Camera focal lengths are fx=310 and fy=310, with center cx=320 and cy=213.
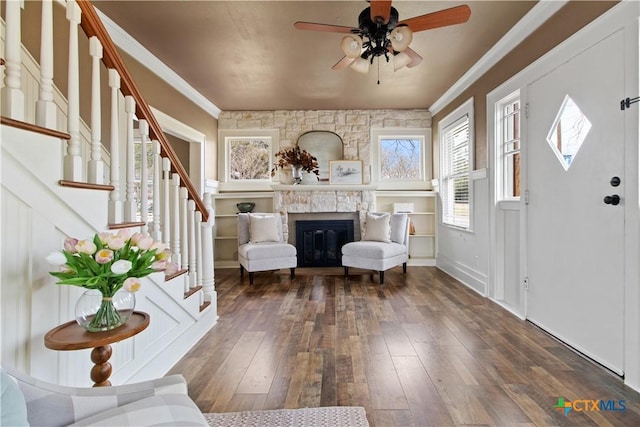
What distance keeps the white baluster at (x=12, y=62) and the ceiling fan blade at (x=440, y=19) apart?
6.46 ft

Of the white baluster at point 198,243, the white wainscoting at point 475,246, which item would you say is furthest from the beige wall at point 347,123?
the white baluster at point 198,243

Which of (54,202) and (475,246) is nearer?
(54,202)

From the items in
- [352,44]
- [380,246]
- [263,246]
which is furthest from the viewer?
[263,246]

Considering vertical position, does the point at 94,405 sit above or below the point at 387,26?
below

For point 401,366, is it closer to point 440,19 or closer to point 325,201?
point 440,19

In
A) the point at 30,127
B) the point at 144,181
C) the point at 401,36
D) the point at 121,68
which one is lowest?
the point at 144,181

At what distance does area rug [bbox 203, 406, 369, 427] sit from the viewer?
4.84ft

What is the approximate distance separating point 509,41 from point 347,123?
2664 millimetres

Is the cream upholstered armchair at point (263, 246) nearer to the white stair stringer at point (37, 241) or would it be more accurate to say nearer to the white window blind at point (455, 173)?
the white window blind at point (455, 173)

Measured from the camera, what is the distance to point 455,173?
443cm

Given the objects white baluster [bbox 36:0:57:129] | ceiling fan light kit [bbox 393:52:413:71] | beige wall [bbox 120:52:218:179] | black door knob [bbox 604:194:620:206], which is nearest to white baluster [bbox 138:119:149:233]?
white baluster [bbox 36:0:57:129]

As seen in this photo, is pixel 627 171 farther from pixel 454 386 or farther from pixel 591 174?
pixel 454 386

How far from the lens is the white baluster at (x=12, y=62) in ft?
3.68
